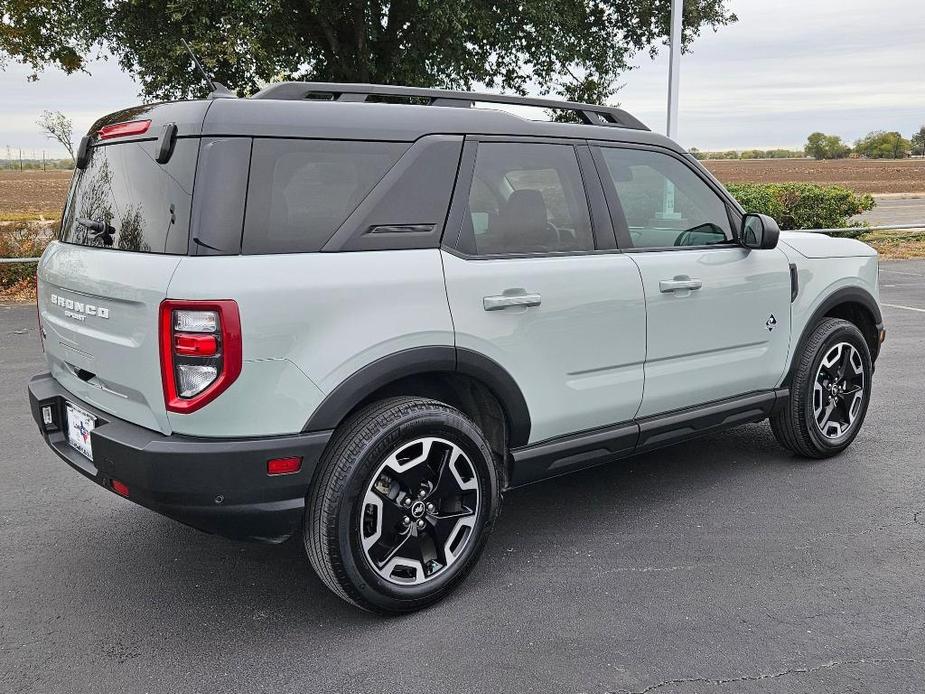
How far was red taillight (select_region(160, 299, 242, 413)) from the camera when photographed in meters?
2.71

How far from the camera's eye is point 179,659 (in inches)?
115

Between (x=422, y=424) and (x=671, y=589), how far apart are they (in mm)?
1219

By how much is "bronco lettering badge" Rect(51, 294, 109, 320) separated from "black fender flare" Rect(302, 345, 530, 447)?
85 cm

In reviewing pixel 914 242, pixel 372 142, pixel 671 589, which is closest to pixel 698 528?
pixel 671 589

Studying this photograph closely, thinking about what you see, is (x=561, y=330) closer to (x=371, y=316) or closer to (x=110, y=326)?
(x=371, y=316)

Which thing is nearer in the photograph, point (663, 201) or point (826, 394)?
point (663, 201)

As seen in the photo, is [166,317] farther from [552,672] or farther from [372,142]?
[552,672]

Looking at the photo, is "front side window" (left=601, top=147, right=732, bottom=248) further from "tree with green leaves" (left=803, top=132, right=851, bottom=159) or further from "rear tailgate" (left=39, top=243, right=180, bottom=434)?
"tree with green leaves" (left=803, top=132, right=851, bottom=159)

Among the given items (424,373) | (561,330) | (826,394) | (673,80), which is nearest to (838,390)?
(826,394)

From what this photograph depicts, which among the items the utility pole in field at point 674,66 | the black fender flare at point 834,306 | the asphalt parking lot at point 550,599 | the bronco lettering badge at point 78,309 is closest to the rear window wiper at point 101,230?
the bronco lettering badge at point 78,309

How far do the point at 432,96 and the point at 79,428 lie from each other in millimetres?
A: 1919

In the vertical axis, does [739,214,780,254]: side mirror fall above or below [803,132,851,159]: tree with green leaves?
below

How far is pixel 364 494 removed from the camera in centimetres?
304

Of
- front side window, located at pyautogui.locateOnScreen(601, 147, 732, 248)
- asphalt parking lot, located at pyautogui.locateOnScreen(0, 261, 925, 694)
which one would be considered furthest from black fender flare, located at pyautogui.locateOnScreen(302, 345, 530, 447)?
front side window, located at pyautogui.locateOnScreen(601, 147, 732, 248)
